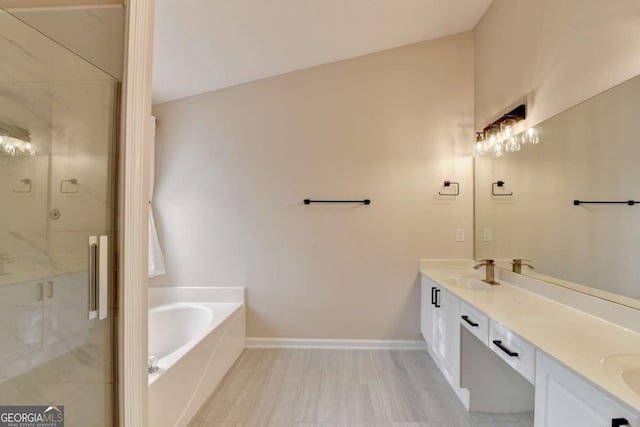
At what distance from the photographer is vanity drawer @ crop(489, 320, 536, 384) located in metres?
1.19

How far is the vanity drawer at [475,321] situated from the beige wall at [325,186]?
36.2 inches

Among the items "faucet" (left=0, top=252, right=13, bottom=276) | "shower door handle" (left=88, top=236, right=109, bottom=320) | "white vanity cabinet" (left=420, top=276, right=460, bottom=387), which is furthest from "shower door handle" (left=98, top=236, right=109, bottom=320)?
"white vanity cabinet" (left=420, top=276, right=460, bottom=387)

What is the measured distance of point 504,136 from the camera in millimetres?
2264

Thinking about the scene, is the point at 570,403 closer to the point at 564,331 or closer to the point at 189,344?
the point at 564,331

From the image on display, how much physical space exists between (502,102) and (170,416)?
321 centimetres

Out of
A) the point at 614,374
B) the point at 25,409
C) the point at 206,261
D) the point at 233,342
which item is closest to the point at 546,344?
the point at 614,374

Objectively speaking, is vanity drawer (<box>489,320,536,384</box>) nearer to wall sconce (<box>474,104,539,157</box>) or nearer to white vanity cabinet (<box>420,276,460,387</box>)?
white vanity cabinet (<box>420,276,460,387</box>)

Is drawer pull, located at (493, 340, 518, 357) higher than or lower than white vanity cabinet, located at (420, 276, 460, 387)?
higher

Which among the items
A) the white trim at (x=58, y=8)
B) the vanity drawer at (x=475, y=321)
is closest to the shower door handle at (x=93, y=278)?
the white trim at (x=58, y=8)

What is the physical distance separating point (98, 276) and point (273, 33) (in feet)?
6.92

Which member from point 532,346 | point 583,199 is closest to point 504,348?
point 532,346

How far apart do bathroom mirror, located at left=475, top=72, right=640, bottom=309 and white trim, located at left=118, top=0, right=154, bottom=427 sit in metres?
2.06

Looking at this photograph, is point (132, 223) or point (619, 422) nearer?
point (619, 422)

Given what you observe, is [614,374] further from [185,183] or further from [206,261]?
[185,183]
